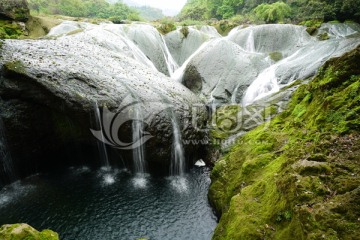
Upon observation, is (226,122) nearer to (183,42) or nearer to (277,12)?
(183,42)

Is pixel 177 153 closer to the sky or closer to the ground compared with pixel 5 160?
closer to the ground

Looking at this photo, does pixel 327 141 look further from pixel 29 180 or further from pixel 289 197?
pixel 29 180

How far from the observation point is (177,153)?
1208cm

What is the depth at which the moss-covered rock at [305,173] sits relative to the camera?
4156 mm

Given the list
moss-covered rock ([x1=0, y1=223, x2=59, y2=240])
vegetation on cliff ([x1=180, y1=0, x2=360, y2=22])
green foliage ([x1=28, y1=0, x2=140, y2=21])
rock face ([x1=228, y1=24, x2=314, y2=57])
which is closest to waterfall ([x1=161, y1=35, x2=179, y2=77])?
rock face ([x1=228, y1=24, x2=314, y2=57])

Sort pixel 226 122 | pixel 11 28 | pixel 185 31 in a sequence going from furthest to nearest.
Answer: pixel 185 31
pixel 11 28
pixel 226 122

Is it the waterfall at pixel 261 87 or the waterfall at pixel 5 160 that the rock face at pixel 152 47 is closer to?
the waterfall at pixel 261 87

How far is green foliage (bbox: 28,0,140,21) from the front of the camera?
5366cm

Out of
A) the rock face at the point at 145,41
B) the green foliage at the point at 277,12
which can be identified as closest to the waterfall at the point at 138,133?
the rock face at the point at 145,41

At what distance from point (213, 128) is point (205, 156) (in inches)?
66.0

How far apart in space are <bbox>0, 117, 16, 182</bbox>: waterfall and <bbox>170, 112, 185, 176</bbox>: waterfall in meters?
7.53

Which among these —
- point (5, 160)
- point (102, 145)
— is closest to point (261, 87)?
point (102, 145)

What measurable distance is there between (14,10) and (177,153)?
1702cm

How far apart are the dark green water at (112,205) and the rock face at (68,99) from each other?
54.0 inches
